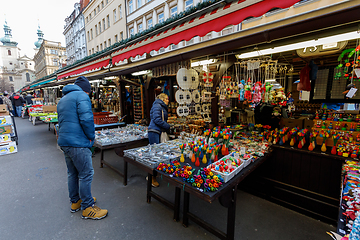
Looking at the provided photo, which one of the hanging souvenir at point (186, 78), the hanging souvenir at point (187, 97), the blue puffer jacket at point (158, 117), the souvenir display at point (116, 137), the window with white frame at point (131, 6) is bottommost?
the souvenir display at point (116, 137)

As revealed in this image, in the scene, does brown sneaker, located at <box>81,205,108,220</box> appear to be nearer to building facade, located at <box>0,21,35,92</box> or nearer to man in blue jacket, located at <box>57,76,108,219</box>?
man in blue jacket, located at <box>57,76,108,219</box>

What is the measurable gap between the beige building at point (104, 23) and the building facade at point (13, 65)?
60.8m

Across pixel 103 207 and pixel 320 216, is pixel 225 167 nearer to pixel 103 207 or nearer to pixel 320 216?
pixel 320 216

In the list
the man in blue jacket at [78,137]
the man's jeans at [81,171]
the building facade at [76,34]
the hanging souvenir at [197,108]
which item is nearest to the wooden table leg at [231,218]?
the man in blue jacket at [78,137]

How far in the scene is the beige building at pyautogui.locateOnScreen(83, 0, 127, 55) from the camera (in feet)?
63.1

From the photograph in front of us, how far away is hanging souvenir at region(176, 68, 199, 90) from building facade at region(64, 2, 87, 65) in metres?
32.0

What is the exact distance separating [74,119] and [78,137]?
29cm

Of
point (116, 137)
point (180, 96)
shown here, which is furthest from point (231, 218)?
point (116, 137)

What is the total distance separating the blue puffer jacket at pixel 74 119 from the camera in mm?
2516

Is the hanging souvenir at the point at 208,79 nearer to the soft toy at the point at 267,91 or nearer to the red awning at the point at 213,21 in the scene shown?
the soft toy at the point at 267,91

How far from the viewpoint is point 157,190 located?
356cm

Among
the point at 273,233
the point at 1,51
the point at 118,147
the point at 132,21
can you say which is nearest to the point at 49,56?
the point at 1,51

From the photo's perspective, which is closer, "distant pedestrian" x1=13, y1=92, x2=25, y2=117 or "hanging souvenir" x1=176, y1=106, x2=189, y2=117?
"hanging souvenir" x1=176, y1=106, x2=189, y2=117

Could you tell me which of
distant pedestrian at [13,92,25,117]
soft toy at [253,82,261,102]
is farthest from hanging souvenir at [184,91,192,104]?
distant pedestrian at [13,92,25,117]
